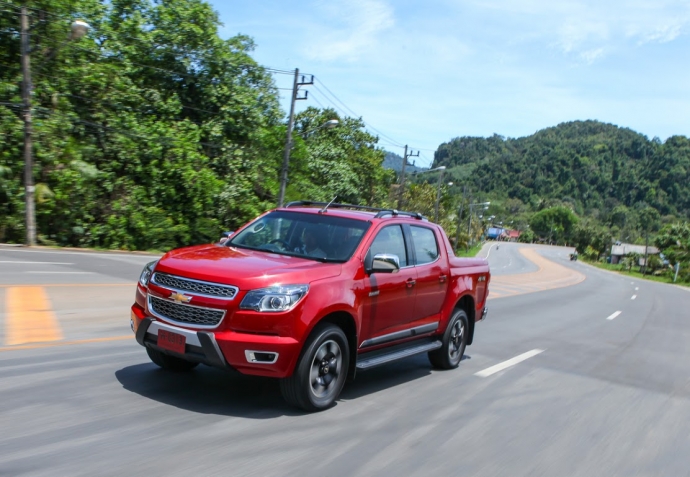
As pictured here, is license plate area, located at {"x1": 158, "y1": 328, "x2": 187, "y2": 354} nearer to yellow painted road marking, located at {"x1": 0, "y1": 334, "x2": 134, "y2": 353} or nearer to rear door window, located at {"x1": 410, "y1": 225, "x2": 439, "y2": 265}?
yellow painted road marking, located at {"x1": 0, "y1": 334, "x2": 134, "y2": 353}

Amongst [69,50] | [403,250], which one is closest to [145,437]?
[403,250]

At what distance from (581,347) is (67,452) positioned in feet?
30.1

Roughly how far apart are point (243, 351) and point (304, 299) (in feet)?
2.04

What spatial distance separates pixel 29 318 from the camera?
29.2 ft

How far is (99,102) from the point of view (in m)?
30.6

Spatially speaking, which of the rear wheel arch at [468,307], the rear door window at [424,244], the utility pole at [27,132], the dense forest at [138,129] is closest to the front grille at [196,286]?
the rear door window at [424,244]

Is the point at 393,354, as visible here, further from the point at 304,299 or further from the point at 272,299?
the point at 272,299

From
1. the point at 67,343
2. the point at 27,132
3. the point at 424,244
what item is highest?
the point at 27,132

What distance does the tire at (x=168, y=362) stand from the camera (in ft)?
20.6

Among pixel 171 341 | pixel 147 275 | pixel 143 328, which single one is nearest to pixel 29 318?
pixel 147 275

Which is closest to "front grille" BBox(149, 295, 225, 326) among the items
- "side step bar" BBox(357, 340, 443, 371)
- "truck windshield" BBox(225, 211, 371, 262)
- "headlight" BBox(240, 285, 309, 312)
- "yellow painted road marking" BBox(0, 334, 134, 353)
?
"headlight" BBox(240, 285, 309, 312)

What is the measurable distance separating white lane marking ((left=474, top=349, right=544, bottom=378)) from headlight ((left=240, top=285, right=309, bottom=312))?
3.65 meters

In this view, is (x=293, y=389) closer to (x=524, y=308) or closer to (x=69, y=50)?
(x=524, y=308)

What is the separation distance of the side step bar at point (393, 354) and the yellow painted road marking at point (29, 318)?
385cm
